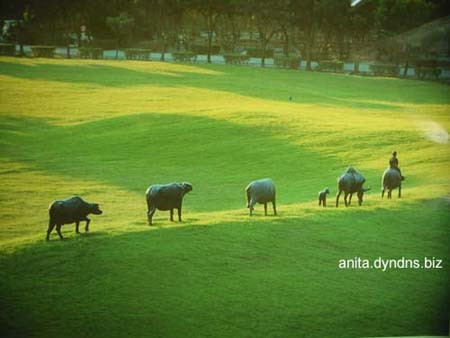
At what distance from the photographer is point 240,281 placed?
5301mm

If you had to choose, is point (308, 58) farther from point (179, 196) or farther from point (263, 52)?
point (179, 196)

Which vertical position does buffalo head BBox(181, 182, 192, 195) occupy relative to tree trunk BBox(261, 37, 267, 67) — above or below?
below

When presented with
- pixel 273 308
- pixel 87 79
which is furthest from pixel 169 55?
pixel 273 308

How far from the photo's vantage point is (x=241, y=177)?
5680 mm

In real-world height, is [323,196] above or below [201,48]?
below

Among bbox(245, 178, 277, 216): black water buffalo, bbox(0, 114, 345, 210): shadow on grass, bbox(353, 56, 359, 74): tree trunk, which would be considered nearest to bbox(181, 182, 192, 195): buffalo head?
bbox(0, 114, 345, 210): shadow on grass

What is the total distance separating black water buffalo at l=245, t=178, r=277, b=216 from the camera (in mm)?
5523

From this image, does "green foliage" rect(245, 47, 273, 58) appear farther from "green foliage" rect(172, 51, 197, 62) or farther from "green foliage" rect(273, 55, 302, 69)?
"green foliage" rect(172, 51, 197, 62)

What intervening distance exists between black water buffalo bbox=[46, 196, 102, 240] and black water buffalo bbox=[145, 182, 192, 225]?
0.38m

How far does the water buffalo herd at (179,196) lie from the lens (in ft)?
16.9

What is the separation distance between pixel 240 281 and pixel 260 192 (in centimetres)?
70

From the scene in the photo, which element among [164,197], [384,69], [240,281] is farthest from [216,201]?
[384,69]

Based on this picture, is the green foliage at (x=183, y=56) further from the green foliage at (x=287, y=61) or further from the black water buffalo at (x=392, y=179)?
the black water buffalo at (x=392, y=179)

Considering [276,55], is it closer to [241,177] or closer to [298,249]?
[241,177]
